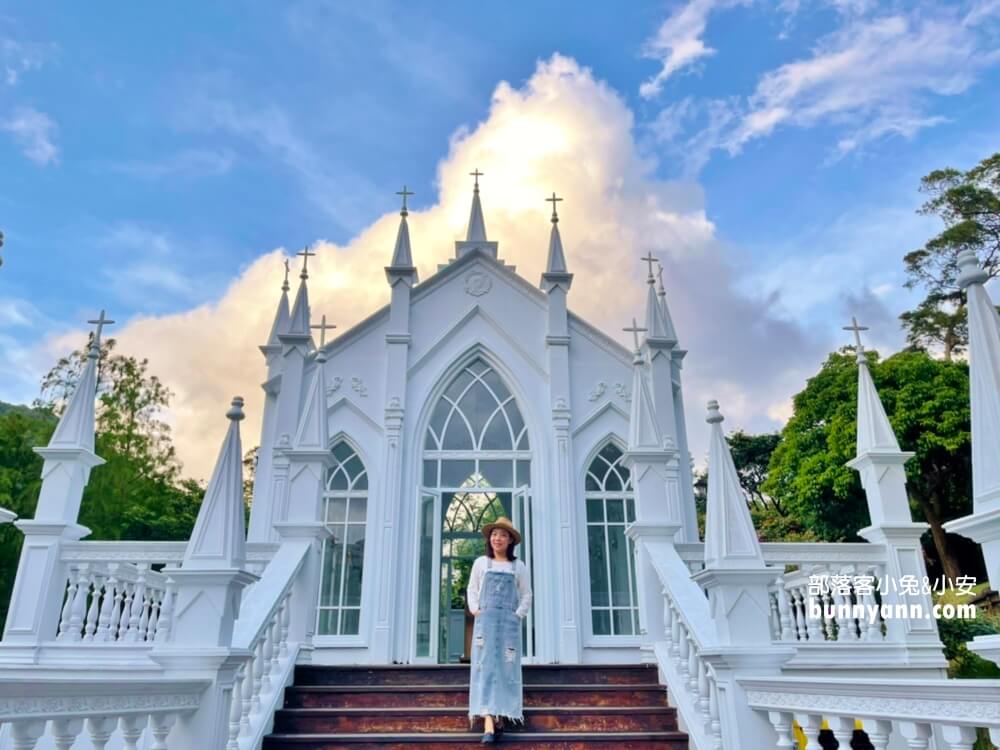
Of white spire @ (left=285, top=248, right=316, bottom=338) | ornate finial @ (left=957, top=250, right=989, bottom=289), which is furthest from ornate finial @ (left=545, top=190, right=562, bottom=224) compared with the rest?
ornate finial @ (left=957, top=250, right=989, bottom=289)

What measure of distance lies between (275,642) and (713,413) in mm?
3564

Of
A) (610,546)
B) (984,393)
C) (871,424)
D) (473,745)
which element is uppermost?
(871,424)

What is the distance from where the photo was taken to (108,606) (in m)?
6.34

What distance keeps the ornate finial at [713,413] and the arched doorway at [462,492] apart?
252 inches

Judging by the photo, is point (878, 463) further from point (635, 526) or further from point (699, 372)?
point (699, 372)

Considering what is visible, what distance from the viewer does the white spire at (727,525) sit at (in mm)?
3773

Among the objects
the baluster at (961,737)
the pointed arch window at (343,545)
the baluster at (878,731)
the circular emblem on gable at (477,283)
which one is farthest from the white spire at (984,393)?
the circular emblem on gable at (477,283)

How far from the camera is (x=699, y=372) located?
1419cm

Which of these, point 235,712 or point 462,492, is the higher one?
point 462,492

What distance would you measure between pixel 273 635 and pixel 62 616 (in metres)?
3.43

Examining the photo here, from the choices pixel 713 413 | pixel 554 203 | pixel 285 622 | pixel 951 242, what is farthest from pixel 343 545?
pixel 951 242

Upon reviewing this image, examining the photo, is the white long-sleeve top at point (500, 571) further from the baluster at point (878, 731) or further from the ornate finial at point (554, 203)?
the ornate finial at point (554, 203)

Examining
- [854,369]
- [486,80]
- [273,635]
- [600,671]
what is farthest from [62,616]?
[854,369]

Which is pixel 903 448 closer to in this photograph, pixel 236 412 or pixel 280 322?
pixel 280 322
